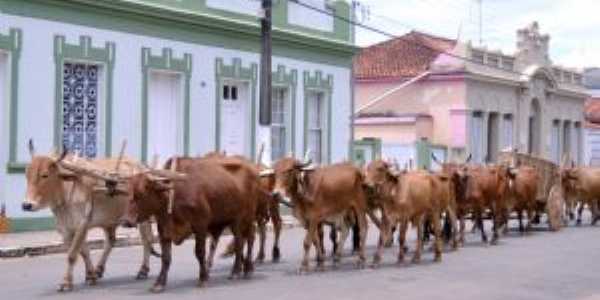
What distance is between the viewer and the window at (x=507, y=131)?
140 feet

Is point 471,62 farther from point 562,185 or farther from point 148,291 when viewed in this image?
point 148,291

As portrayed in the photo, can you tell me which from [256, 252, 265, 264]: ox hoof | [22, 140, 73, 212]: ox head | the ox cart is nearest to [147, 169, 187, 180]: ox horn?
[22, 140, 73, 212]: ox head

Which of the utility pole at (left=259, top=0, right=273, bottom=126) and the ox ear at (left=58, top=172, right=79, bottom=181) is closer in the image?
the ox ear at (left=58, top=172, right=79, bottom=181)

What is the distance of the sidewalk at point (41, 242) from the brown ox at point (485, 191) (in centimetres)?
623

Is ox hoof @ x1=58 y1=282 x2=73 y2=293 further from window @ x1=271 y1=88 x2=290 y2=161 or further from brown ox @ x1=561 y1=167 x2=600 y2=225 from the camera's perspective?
brown ox @ x1=561 y1=167 x2=600 y2=225

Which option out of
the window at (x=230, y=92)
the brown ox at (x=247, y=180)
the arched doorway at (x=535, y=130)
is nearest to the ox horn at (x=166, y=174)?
the brown ox at (x=247, y=180)

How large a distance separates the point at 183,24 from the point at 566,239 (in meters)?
9.70

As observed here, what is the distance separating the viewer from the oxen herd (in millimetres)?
12625

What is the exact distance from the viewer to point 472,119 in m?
39.7

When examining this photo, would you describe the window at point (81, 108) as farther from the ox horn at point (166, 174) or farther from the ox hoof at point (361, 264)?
the ox horn at point (166, 174)

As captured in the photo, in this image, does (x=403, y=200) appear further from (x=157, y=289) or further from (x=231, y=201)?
(x=157, y=289)

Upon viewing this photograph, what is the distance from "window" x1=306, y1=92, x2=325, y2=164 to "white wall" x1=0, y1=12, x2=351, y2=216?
775 mm

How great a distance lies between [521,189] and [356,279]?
28.4ft

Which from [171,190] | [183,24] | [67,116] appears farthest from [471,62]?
[171,190]
